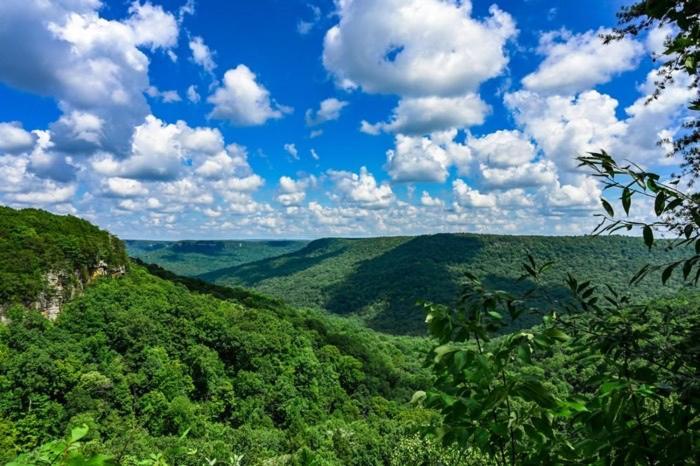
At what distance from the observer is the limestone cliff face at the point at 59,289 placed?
4991 cm

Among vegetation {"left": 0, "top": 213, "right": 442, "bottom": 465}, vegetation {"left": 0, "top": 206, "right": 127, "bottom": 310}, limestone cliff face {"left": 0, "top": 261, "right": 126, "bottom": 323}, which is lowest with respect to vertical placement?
vegetation {"left": 0, "top": 213, "right": 442, "bottom": 465}

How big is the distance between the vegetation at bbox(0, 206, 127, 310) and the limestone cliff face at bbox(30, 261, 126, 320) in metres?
0.25

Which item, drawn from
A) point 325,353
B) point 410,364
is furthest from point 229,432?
point 410,364

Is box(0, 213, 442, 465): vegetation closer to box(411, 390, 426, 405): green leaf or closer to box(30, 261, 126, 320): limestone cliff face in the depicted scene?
box(30, 261, 126, 320): limestone cliff face

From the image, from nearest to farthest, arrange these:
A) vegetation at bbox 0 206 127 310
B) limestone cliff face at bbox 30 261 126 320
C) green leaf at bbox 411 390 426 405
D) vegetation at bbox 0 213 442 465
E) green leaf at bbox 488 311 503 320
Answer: green leaf at bbox 488 311 503 320
green leaf at bbox 411 390 426 405
vegetation at bbox 0 213 442 465
vegetation at bbox 0 206 127 310
limestone cliff face at bbox 30 261 126 320

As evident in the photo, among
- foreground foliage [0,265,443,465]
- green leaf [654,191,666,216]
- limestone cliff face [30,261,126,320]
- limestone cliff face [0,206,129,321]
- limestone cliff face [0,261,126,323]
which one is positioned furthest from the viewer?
limestone cliff face [30,261,126,320]

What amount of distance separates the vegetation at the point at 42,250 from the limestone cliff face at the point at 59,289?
251mm

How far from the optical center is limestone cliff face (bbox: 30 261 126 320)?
4991cm

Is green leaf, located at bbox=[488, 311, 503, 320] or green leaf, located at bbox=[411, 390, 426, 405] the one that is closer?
green leaf, located at bbox=[488, 311, 503, 320]

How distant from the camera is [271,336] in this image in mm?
64562

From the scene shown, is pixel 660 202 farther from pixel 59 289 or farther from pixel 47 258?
pixel 47 258

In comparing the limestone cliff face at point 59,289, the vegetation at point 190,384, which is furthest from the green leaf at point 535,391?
the limestone cliff face at point 59,289

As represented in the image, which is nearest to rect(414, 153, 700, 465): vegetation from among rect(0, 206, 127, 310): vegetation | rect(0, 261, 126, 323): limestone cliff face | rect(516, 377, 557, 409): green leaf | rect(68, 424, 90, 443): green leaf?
rect(516, 377, 557, 409): green leaf

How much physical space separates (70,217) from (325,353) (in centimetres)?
4504
